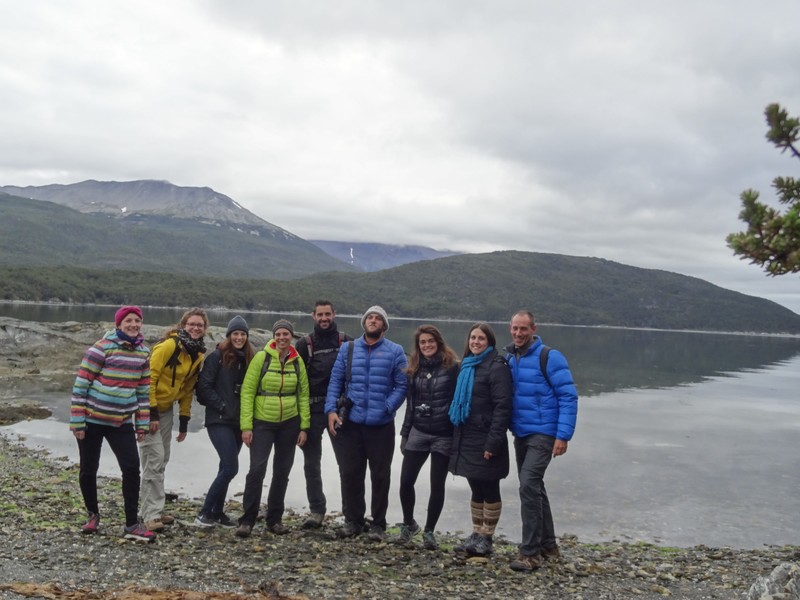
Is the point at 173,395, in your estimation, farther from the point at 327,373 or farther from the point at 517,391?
the point at 517,391

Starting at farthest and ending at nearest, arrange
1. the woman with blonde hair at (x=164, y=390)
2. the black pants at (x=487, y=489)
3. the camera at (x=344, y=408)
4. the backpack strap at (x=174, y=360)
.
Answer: the camera at (x=344, y=408)
the backpack strap at (x=174, y=360)
the woman with blonde hair at (x=164, y=390)
the black pants at (x=487, y=489)

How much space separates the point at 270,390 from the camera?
8133mm

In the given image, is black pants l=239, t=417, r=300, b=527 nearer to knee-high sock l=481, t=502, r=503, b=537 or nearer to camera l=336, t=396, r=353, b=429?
camera l=336, t=396, r=353, b=429

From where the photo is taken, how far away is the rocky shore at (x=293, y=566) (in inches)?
243

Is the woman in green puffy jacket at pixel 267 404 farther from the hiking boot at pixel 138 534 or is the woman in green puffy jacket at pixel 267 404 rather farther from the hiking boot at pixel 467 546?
the hiking boot at pixel 467 546

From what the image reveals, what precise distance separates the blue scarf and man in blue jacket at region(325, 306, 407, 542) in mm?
769

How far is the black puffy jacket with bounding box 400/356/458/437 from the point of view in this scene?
309 inches

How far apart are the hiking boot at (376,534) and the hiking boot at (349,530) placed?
20 centimetres

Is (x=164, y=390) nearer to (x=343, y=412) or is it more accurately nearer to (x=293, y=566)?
(x=343, y=412)

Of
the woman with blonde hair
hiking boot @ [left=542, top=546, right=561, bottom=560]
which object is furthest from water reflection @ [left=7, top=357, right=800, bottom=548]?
the woman with blonde hair

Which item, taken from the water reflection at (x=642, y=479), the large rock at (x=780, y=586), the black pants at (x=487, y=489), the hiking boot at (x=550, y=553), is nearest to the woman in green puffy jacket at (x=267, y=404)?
the black pants at (x=487, y=489)

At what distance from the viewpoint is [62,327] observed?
35.8m

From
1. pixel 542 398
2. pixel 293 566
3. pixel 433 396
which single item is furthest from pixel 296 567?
pixel 542 398

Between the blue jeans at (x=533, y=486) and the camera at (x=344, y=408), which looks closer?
the blue jeans at (x=533, y=486)
